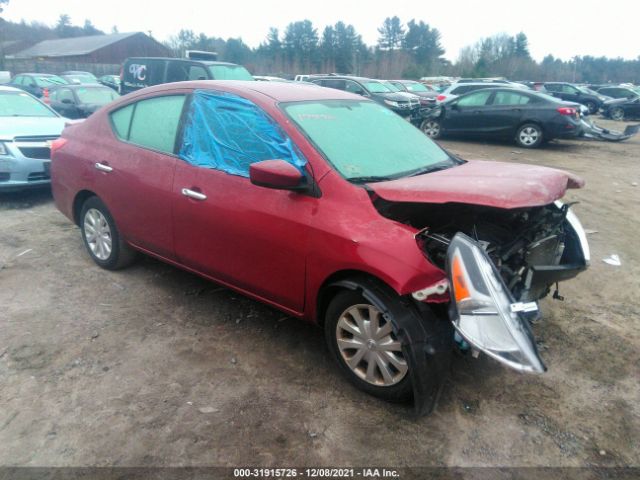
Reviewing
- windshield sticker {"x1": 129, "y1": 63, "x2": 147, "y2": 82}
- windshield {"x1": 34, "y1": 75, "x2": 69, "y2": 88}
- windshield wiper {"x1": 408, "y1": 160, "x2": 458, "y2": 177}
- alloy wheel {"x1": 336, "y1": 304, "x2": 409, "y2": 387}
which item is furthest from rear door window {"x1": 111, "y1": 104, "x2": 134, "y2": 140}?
windshield {"x1": 34, "y1": 75, "x2": 69, "y2": 88}

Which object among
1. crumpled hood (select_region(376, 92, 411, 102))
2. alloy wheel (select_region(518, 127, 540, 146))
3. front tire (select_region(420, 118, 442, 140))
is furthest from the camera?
crumpled hood (select_region(376, 92, 411, 102))

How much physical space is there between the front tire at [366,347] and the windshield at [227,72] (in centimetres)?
1135

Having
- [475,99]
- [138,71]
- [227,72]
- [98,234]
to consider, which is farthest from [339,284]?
[138,71]

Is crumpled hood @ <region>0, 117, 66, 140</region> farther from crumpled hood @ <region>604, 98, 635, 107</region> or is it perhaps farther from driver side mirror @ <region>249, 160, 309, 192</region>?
crumpled hood @ <region>604, 98, 635, 107</region>

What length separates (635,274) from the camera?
4.77 meters

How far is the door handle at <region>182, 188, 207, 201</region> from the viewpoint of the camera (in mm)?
3412

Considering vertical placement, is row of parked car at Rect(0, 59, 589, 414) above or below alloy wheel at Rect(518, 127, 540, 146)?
above

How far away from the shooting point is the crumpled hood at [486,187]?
2.51 meters

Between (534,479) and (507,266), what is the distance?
3.77 feet

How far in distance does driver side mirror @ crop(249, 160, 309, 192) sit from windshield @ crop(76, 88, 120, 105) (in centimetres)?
1048

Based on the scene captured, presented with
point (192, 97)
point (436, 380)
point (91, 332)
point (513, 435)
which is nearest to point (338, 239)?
point (436, 380)

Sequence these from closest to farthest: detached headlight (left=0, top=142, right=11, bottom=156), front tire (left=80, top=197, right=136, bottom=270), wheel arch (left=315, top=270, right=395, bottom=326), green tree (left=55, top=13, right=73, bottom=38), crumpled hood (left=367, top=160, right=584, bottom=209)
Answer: crumpled hood (left=367, top=160, right=584, bottom=209), wheel arch (left=315, top=270, right=395, bottom=326), front tire (left=80, top=197, right=136, bottom=270), detached headlight (left=0, top=142, right=11, bottom=156), green tree (left=55, top=13, right=73, bottom=38)

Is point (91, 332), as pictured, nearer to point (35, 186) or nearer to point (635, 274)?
point (35, 186)

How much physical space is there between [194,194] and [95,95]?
1026cm
